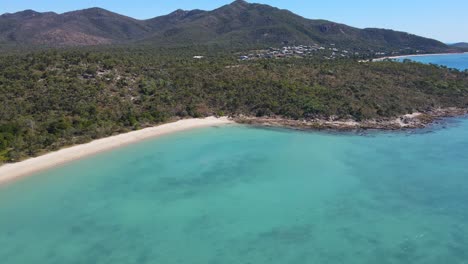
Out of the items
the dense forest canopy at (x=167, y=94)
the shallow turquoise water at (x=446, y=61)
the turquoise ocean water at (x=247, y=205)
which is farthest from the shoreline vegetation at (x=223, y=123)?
the shallow turquoise water at (x=446, y=61)

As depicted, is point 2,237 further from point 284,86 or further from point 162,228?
point 284,86

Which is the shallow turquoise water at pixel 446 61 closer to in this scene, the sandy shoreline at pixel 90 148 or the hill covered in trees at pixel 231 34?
the hill covered in trees at pixel 231 34

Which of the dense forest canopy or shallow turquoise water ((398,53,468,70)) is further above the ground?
shallow turquoise water ((398,53,468,70))

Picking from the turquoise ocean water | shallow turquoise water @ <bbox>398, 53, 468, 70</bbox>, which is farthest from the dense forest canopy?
shallow turquoise water @ <bbox>398, 53, 468, 70</bbox>

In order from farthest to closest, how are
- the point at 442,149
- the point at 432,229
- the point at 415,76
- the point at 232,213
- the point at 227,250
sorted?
the point at 415,76
the point at 442,149
the point at 232,213
the point at 432,229
the point at 227,250

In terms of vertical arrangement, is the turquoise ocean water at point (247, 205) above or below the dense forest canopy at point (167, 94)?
below

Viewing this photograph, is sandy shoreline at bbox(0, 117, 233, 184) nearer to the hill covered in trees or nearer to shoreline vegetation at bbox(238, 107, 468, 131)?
shoreline vegetation at bbox(238, 107, 468, 131)

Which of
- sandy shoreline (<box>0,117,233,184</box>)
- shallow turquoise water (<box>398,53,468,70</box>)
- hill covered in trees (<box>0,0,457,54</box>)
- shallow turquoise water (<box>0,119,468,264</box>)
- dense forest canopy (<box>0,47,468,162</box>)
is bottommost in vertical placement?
shallow turquoise water (<box>0,119,468,264</box>)

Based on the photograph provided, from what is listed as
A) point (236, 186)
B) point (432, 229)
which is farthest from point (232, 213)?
point (432, 229)
